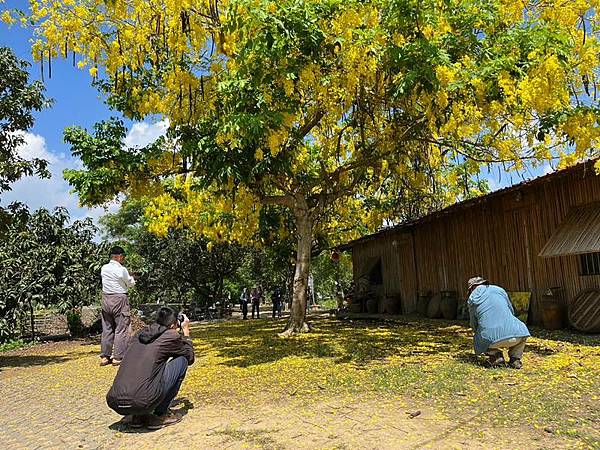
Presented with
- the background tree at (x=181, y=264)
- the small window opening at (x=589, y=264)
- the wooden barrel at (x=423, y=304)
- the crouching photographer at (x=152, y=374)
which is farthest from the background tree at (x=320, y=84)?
the background tree at (x=181, y=264)

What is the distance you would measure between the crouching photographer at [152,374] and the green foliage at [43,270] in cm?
1027

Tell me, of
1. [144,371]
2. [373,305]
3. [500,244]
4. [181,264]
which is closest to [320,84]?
[144,371]

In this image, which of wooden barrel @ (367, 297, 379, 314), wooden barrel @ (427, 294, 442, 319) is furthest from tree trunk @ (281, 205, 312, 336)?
wooden barrel @ (367, 297, 379, 314)

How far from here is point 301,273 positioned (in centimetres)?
1140

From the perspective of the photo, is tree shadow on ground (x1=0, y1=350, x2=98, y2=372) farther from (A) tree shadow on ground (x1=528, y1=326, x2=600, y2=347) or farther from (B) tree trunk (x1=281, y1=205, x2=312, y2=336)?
(A) tree shadow on ground (x1=528, y1=326, x2=600, y2=347)

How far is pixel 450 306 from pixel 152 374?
36.2 ft

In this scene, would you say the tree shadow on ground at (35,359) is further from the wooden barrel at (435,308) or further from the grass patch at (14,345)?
the wooden barrel at (435,308)

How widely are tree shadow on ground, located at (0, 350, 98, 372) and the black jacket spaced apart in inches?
243

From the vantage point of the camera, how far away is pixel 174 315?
5004 mm

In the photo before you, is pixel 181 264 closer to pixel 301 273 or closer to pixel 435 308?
pixel 435 308

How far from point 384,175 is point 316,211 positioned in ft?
6.41

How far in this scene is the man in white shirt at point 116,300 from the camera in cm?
845

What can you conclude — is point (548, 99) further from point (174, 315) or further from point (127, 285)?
point (127, 285)

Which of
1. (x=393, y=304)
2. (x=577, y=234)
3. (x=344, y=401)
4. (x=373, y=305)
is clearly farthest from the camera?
(x=373, y=305)
